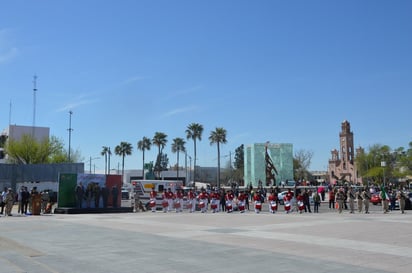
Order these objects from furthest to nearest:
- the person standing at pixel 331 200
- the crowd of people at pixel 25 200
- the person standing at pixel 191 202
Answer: the person standing at pixel 331 200 < the person standing at pixel 191 202 < the crowd of people at pixel 25 200

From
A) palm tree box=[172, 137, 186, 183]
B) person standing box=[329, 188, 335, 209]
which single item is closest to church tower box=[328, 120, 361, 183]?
palm tree box=[172, 137, 186, 183]

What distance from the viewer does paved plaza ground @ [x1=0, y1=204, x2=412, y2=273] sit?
973cm

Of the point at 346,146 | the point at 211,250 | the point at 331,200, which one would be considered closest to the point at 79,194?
the point at 331,200

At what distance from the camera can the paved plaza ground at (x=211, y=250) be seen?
973 centimetres

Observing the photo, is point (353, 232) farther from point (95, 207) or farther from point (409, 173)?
point (409, 173)

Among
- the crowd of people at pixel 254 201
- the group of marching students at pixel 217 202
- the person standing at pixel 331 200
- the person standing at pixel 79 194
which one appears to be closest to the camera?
the crowd of people at pixel 254 201

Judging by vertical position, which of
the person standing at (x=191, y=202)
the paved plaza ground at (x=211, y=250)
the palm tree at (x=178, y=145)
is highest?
the palm tree at (x=178, y=145)

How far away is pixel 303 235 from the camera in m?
15.8

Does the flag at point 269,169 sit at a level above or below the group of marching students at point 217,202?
above

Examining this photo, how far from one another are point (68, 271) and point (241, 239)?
6.91 metres

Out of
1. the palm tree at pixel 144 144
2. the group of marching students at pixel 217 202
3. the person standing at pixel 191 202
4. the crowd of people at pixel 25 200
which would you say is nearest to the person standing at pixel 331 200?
the group of marching students at pixel 217 202

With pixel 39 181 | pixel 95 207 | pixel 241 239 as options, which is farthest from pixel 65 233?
pixel 39 181

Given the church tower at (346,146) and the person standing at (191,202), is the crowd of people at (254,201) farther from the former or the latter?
the church tower at (346,146)

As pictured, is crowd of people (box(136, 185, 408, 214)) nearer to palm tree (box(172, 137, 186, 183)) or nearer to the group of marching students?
the group of marching students
